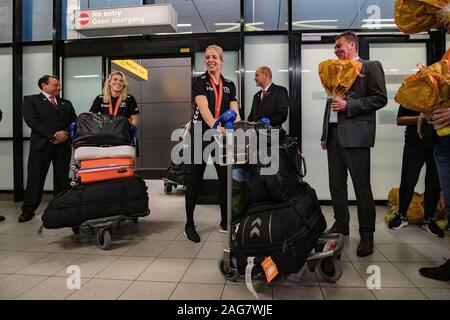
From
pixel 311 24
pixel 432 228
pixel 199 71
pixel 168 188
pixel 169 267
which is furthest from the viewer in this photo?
pixel 168 188

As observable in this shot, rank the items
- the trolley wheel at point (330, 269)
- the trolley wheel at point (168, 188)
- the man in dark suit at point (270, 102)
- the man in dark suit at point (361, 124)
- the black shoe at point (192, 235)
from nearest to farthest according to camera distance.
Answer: the trolley wheel at point (330, 269) → the man in dark suit at point (361, 124) → the black shoe at point (192, 235) → the man in dark suit at point (270, 102) → the trolley wheel at point (168, 188)

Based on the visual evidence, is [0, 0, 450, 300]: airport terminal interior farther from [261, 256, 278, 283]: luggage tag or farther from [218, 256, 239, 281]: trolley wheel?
[261, 256, 278, 283]: luggage tag

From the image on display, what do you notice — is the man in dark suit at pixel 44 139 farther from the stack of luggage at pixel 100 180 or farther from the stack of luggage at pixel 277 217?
the stack of luggage at pixel 277 217

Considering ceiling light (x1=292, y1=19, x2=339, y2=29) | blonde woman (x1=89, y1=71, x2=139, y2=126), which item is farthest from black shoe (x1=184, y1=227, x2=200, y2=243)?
ceiling light (x1=292, y1=19, x2=339, y2=29)

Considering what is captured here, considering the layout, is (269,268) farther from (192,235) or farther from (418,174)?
(418,174)

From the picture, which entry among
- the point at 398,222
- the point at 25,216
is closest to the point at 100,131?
the point at 25,216

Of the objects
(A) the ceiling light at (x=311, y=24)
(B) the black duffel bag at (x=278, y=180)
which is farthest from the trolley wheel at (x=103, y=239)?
(A) the ceiling light at (x=311, y=24)

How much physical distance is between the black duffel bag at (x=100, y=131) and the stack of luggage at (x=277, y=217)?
1.33m

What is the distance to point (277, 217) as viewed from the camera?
1676 millimetres

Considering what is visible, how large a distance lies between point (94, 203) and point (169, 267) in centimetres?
85

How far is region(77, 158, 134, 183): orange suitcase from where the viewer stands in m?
2.59

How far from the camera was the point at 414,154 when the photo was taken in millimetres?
3064

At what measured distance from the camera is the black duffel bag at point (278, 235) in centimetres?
163
